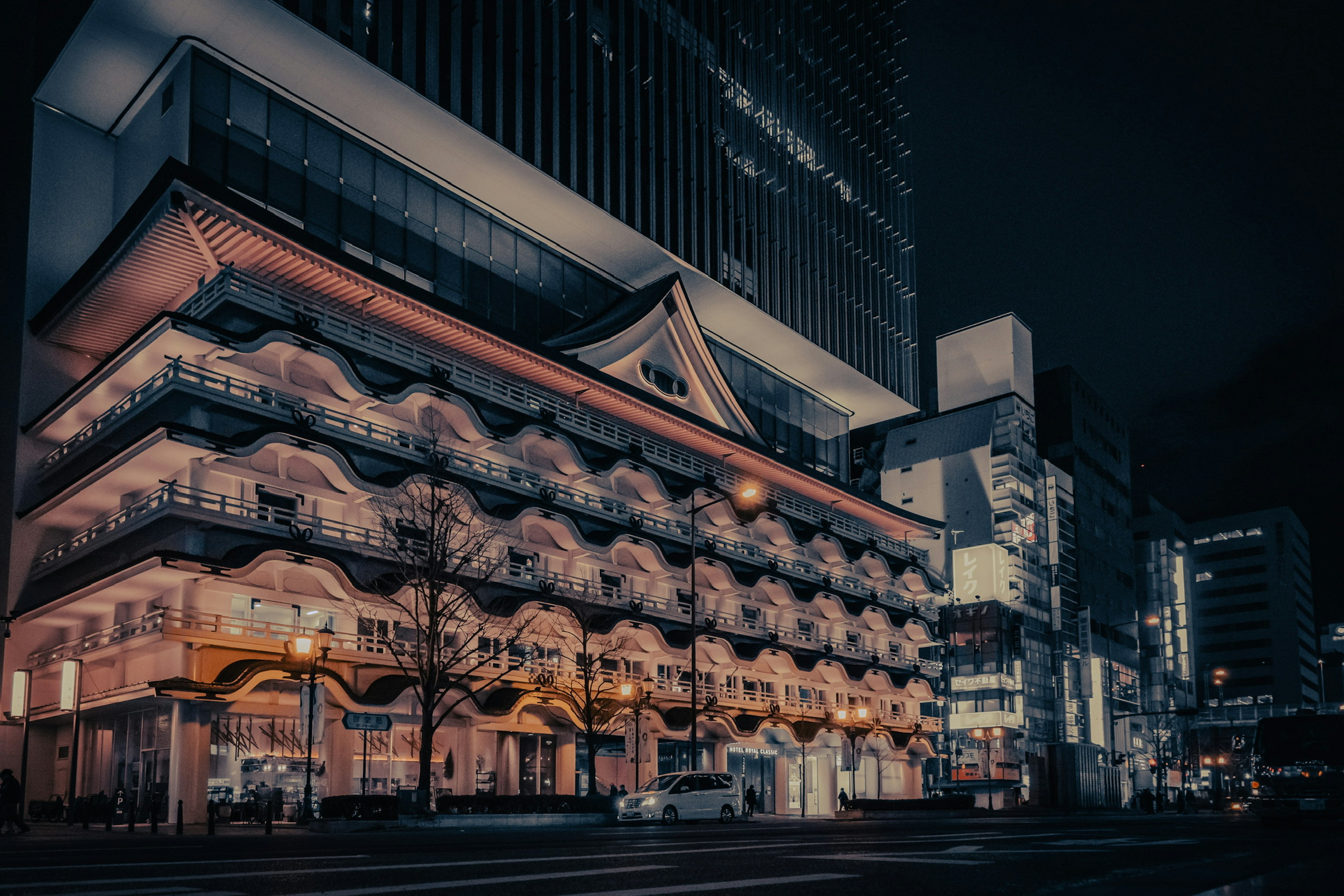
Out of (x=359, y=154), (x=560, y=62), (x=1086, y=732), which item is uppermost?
(x=560, y=62)

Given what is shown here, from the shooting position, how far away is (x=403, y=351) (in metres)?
47.2

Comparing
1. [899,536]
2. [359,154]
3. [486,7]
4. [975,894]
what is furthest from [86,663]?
[899,536]

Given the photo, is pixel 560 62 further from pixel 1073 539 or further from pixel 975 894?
pixel 1073 539

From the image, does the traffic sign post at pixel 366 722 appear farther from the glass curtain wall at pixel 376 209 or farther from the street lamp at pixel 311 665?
the glass curtain wall at pixel 376 209

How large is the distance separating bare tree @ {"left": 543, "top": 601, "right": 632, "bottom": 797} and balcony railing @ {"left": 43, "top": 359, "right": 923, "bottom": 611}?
5.92 m

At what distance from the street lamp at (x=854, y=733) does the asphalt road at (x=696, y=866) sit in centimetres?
4575

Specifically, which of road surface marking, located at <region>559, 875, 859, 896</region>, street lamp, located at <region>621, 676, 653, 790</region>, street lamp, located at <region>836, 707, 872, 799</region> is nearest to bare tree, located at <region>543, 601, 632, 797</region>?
street lamp, located at <region>621, 676, 653, 790</region>

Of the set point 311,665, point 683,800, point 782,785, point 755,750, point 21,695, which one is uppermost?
point 311,665

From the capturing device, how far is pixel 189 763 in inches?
1404

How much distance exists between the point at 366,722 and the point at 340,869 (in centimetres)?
2752

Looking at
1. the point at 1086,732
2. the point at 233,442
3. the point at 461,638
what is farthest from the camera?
the point at 1086,732

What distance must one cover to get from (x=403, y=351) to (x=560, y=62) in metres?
21.1

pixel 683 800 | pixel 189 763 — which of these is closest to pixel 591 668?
pixel 683 800

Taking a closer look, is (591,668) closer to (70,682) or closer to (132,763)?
(132,763)
